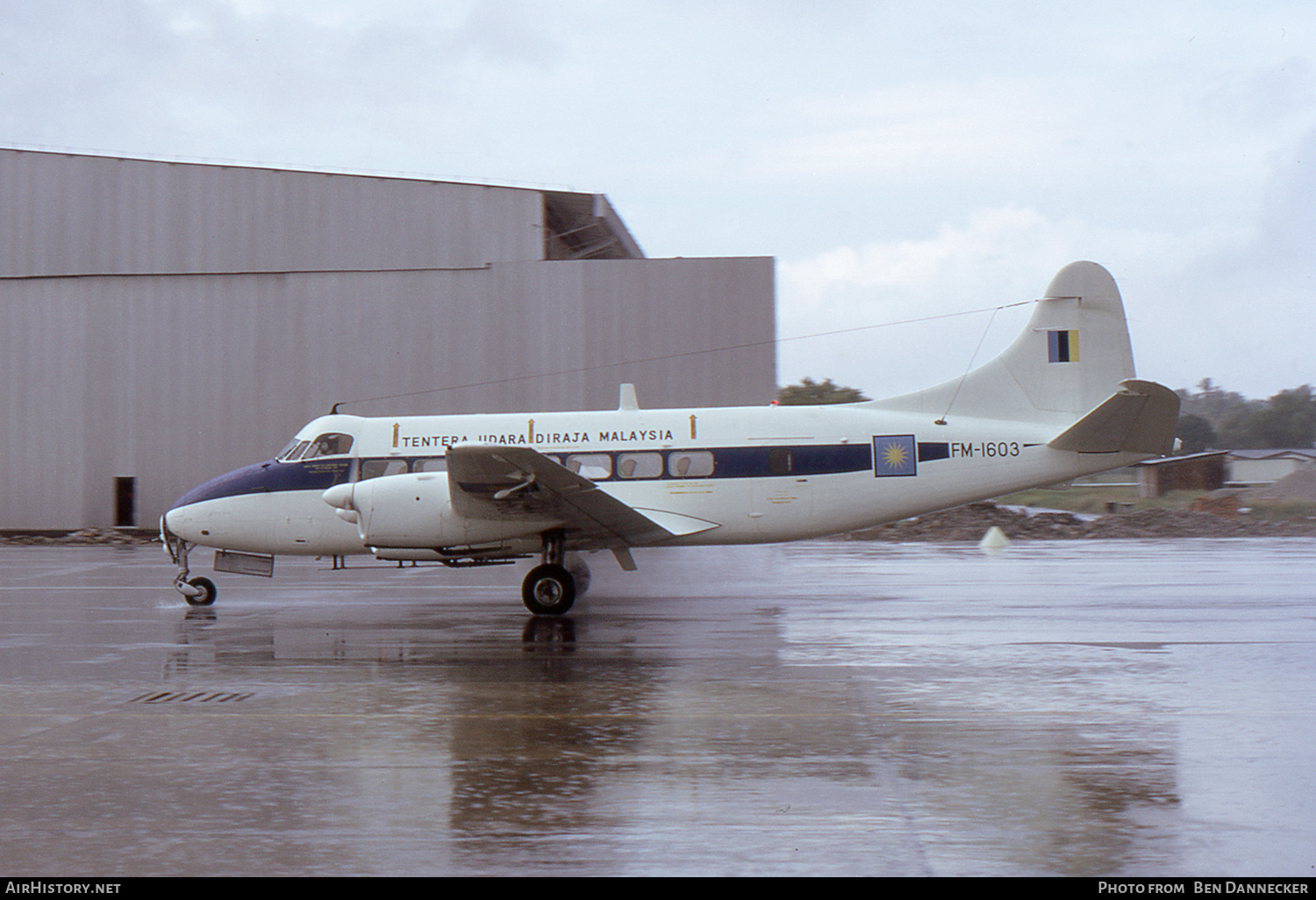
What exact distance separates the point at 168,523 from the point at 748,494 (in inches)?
318

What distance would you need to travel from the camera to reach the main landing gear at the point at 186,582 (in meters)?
14.1

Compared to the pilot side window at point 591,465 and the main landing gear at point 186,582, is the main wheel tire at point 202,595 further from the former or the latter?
the pilot side window at point 591,465

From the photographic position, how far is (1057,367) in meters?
14.3

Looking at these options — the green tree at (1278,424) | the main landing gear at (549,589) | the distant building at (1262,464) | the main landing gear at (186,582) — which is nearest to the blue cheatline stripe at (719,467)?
the main landing gear at (186,582)

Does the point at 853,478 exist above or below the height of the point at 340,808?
above

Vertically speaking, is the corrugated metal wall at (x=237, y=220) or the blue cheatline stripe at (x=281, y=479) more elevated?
the corrugated metal wall at (x=237, y=220)

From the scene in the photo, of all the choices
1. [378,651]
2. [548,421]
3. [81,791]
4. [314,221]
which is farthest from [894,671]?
[314,221]

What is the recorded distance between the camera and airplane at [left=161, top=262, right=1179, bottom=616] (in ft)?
42.5

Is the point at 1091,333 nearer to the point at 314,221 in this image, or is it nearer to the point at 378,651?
the point at 378,651

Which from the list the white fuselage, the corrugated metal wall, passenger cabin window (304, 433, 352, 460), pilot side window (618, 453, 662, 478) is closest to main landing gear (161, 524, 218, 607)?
the white fuselage

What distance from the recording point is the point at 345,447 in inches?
575

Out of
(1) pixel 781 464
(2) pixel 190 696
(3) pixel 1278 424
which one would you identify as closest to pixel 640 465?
(1) pixel 781 464

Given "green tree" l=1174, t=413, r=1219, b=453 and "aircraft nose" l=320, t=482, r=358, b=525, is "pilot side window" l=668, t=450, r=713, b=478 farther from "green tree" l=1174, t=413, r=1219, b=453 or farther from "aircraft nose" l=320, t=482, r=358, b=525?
"green tree" l=1174, t=413, r=1219, b=453

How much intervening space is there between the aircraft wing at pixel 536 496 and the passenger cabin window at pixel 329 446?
105 inches
